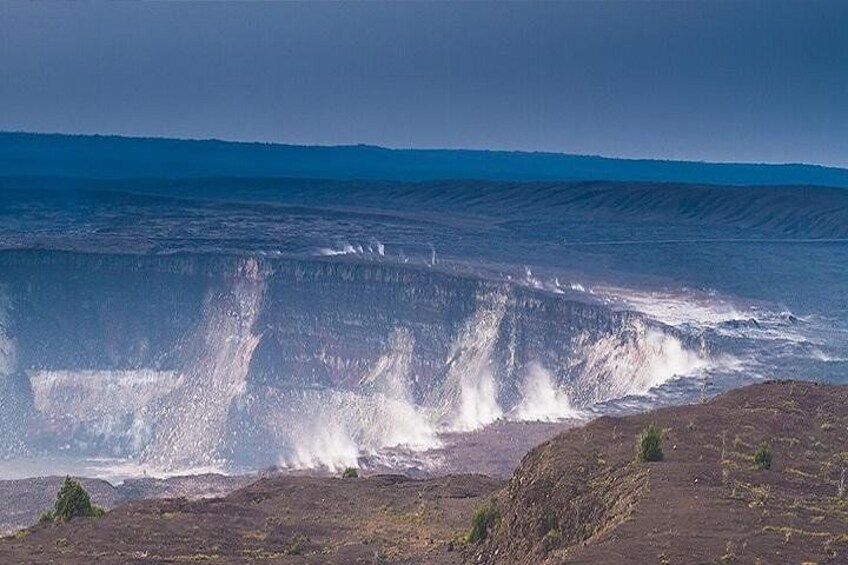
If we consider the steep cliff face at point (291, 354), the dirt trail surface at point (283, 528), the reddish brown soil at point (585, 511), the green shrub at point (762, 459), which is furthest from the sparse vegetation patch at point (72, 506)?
the steep cliff face at point (291, 354)

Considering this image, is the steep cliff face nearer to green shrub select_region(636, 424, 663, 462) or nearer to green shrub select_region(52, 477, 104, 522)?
green shrub select_region(52, 477, 104, 522)

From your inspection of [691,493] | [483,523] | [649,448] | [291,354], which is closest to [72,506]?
[483,523]

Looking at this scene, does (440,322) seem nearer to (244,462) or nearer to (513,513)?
(244,462)

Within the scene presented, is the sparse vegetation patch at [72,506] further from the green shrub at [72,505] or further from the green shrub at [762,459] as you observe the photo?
the green shrub at [762,459]

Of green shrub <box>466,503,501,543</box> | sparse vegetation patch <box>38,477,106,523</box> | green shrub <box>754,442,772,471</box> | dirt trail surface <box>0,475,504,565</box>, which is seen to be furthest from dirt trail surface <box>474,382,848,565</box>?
sparse vegetation patch <box>38,477,106,523</box>

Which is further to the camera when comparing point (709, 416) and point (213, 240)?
point (213, 240)

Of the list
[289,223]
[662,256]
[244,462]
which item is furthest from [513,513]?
[289,223]
